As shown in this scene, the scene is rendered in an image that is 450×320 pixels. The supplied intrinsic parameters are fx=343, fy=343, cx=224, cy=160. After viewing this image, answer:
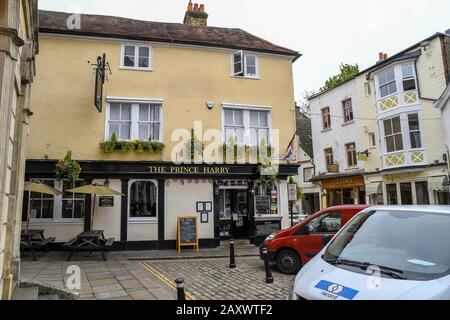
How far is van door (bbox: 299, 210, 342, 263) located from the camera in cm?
886

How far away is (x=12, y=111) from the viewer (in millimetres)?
5312

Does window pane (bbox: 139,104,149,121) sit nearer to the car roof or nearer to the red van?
the red van

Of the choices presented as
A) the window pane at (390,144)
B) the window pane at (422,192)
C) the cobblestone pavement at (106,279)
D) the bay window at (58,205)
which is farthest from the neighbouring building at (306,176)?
the cobblestone pavement at (106,279)

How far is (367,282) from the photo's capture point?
3320mm

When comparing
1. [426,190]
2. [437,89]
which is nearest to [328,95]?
[437,89]

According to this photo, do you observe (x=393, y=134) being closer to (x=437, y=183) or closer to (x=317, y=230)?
(x=437, y=183)

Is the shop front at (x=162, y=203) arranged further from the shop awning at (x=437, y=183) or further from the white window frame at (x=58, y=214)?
the shop awning at (x=437, y=183)

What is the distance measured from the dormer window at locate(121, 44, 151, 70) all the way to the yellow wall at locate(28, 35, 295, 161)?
232mm

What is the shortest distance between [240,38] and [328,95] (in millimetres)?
13673

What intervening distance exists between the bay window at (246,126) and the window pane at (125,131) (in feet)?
13.6

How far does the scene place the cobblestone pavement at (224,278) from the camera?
23.0ft

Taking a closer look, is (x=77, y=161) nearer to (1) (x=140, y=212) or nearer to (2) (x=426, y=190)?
(1) (x=140, y=212)

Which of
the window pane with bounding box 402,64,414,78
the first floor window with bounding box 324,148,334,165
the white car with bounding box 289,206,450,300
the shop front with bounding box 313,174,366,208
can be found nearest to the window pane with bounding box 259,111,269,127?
the white car with bounding box 289,206,450,300
